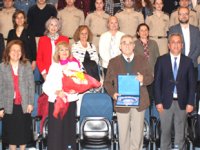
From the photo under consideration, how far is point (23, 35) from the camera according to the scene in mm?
8688

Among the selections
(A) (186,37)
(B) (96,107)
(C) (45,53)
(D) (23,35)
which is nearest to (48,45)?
(C) (45,53)

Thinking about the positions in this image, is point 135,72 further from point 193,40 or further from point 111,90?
point 193,40

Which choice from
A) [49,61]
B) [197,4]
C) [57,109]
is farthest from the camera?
[197,4]

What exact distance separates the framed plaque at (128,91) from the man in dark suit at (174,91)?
448 mm

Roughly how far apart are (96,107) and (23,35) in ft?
6.67

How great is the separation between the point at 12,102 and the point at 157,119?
220cm

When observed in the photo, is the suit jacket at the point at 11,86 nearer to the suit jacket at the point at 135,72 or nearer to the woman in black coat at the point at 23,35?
the suit jacket at the point at 135,72

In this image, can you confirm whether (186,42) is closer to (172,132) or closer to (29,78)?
(172,132)

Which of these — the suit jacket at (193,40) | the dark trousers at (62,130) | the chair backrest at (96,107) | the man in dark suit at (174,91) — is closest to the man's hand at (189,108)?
the man in dark suit at (174,91)

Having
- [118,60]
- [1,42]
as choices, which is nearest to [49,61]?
[1,42]

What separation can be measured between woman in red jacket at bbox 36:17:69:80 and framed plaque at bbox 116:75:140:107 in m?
1.74

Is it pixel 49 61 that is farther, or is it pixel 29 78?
pixel 49 61

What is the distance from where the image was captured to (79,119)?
7.64 meters

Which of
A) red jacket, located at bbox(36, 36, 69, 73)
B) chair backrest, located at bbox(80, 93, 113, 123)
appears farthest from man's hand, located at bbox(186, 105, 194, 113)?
red jacket, located at bbox(36, 36, 69, 73)
